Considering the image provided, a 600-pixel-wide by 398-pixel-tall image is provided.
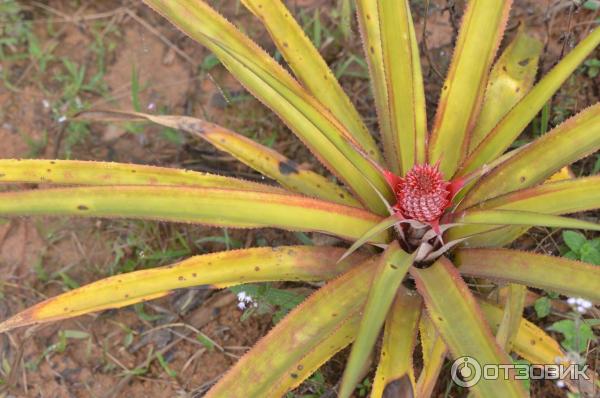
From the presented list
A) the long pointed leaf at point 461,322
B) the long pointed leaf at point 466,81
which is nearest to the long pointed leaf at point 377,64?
the long pointed leaf at point 466,81

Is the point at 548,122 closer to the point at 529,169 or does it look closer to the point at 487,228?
the point at 529,169

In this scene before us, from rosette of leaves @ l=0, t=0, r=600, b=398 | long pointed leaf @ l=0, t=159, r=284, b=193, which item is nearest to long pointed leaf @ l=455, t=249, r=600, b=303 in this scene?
rosette of leaves @ l=0, t=0, r=600, b=398

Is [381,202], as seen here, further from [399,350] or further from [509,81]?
[509,81]

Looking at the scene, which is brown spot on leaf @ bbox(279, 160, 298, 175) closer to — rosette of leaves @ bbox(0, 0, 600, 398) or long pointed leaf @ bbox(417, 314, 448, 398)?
rosette of leaves @ bbox(0, 0, 600, 398)

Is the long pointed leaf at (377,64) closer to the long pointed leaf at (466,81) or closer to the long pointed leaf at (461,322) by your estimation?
the long pointed leaf at (466,81)

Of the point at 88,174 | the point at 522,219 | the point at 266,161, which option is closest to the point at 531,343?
the point at 522,219

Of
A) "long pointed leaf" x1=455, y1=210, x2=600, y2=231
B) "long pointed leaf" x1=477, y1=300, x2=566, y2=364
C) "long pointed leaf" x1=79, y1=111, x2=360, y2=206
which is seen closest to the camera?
"long pointed leaf" x1=455, y1=210, x2=600, y2=231
